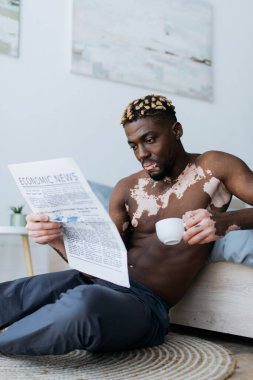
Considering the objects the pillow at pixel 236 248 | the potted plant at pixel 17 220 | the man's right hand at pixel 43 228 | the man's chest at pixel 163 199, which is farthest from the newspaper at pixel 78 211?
the potted plant at pixel 17 220

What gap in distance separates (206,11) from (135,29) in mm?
576

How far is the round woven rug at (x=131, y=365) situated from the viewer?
103 centimetres

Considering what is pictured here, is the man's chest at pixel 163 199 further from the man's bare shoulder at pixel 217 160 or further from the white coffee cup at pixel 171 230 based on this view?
the white coffee cup at pixel 171 230

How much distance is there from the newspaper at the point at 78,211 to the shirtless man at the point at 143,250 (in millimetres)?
48

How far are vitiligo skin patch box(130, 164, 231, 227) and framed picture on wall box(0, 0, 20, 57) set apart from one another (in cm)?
131

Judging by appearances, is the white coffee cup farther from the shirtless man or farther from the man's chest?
the man's chest

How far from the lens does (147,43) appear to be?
2752mm

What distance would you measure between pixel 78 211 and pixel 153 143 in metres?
0.34

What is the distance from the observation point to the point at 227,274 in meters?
1.35

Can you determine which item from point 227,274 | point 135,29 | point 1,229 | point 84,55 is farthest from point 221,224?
point 135,29

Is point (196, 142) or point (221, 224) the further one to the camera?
point (196, 142)

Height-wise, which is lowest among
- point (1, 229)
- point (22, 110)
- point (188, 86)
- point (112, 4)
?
point (1, 229)

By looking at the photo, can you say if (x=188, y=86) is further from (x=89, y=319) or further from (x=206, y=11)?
(x=89, y=319)

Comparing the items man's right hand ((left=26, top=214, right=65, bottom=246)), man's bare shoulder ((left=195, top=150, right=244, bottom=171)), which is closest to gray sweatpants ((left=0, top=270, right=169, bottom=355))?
man's right hand ((left=26, top=214, right=65, bottom=246))
